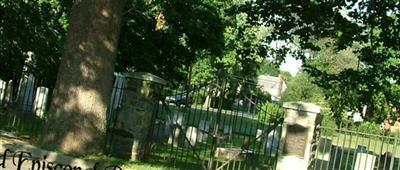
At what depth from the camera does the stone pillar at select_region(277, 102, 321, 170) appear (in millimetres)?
10281

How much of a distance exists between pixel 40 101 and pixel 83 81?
857 centimetres

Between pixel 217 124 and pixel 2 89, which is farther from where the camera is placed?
pixel 2 89

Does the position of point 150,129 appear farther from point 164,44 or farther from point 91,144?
point 164,44

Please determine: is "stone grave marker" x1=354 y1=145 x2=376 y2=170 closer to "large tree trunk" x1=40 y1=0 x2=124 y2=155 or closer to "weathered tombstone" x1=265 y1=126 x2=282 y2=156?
"weathered tombstone" x1=265 y1=126 x2=282 y2=156

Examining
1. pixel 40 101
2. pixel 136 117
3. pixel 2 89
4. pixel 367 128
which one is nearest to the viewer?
pixel 136 117

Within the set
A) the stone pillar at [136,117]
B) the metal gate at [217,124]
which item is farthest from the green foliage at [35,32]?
the stone pillar at [136,117]

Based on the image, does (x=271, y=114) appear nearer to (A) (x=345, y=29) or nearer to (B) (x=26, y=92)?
(A) (x=345, y=29)

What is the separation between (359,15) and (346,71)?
1.49 meters

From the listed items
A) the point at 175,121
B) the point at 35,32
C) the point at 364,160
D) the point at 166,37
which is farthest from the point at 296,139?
the point at 35,32

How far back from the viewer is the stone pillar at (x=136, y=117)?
11.0 m

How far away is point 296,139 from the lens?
10.4 metres

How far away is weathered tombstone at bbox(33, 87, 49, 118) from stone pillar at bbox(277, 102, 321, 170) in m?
9.14

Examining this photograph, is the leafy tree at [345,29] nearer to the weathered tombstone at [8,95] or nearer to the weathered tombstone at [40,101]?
the weathered tombstone at [40,101]

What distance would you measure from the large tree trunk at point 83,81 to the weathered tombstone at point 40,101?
740 centimetres
